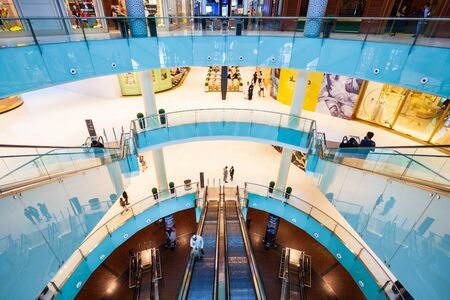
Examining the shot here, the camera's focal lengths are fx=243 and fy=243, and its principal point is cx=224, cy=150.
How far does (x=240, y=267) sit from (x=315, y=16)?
947cm

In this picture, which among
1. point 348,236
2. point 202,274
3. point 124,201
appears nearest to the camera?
point 202,274

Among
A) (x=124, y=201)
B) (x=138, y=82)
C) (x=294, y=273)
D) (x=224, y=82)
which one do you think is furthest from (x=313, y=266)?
(x=138, y=82)

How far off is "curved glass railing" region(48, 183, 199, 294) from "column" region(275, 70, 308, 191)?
4.60 meters

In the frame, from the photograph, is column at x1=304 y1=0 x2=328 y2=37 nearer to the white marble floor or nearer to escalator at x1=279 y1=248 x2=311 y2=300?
the white marble floor

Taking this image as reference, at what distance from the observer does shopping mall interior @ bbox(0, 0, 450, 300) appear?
16.2ft

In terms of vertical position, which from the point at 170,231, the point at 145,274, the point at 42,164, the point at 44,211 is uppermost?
the point at 42,164

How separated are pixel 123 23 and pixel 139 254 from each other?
34.0 ft

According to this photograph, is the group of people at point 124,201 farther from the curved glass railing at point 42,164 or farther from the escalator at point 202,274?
the escalator at point 202,274

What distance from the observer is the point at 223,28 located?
399 inches

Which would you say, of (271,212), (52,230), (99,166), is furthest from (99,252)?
(271,212)

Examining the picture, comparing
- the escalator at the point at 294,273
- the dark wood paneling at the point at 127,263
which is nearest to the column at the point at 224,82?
the dark wood paneling at the point at 127,263

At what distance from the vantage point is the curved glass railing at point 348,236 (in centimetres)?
790

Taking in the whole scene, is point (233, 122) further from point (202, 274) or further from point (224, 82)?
point (202, 274)

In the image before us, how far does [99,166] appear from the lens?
7.16 metres
